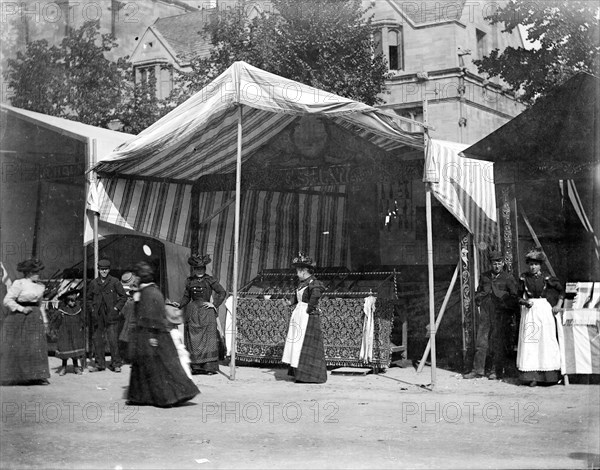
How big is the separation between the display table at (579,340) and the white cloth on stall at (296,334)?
3.09 metres

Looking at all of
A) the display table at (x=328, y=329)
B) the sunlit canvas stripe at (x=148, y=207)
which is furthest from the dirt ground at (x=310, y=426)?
the sunlit canvas stripe at (x=148, y=207)

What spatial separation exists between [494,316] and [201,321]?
3874mm

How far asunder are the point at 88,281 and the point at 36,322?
210 cm

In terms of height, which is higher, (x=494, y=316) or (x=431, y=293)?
(x=431, y=293)

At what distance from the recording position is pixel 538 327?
9.23 metres

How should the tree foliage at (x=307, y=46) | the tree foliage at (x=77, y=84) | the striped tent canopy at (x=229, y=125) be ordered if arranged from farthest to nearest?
the tree foliage at (x=307, y=46)
the tree foliage at (x=77, y=84)
the striped tent canopy at (x=229, y=125)

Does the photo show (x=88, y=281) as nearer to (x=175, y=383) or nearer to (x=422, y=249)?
(x=175, y=383)

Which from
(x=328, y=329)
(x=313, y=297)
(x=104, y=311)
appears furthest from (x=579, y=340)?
(x=104, y=311)

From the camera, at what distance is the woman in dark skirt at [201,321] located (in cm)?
1055

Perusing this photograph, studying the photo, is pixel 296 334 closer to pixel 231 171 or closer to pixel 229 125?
pixel 229 125

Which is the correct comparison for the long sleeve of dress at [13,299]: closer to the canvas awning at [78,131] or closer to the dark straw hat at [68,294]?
the dark straw hat at [68,294]

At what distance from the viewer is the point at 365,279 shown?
11289 millimetres

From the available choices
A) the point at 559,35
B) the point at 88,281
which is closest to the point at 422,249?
the point at 559,35

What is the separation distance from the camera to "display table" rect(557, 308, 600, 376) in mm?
9000
